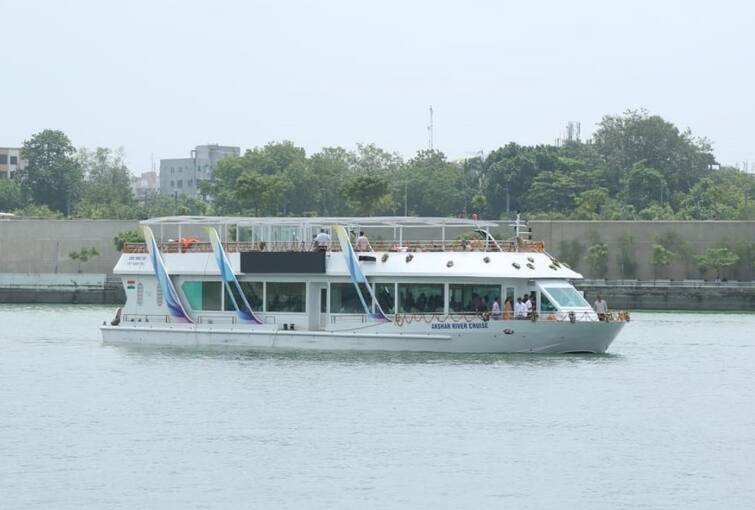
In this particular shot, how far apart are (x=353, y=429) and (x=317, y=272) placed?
527 inches

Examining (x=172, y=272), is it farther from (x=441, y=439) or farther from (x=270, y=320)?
(x=441, y=439)

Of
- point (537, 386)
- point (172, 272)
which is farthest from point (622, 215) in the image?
point (537, 386)

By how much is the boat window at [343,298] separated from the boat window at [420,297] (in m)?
1.46

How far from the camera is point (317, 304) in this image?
1737 inches

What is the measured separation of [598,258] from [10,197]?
6997 cm

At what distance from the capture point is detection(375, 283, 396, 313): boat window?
4309 cm

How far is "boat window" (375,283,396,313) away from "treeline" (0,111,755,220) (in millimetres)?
64534

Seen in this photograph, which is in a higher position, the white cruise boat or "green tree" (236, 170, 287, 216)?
"green tree" (236, 170, 287, 216)

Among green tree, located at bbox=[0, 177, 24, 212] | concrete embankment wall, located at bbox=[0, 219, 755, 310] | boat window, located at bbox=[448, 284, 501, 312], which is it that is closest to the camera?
boat window, located at bbox=[448, 284, 501, 312]

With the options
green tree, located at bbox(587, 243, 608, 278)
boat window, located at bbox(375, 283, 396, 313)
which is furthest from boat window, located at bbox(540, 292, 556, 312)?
green tree, located at bbox(587, 243, 608, 278)

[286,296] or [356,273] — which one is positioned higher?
[356,273]

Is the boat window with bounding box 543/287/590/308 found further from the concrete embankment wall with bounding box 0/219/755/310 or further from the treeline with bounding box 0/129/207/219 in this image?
the treeline with bounding box 0/129/207/219

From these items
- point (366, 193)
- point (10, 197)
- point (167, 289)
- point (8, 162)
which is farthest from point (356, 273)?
point (8, 162)

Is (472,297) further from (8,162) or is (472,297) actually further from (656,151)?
(8,162)
